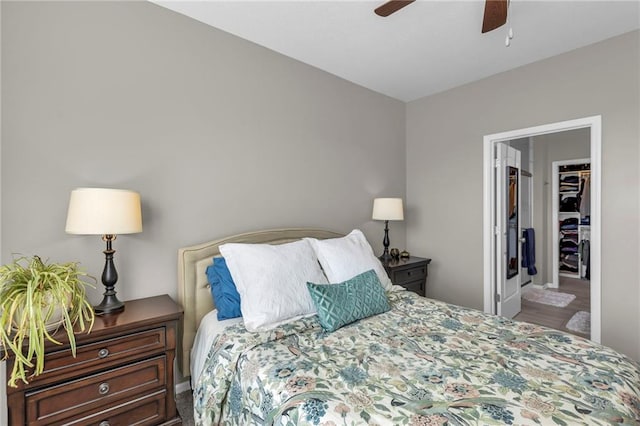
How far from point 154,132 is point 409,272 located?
8.61 feet

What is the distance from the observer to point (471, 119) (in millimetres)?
3488

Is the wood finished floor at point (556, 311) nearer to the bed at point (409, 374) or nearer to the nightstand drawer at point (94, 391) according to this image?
the bed at point (409, 374)

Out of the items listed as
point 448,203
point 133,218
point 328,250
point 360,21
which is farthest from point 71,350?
point 448,203

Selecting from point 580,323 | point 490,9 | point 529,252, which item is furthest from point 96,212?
point 529,252

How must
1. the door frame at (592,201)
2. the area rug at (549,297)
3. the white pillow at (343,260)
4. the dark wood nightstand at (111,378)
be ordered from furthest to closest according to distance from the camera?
the area rug at (549,297)
the door frame at (592,201)
the white pillow at (343,260)
the dark wood nightstand at (111,378)

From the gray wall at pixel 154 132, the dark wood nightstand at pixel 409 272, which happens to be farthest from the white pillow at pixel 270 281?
the dark wood nightstand at pixel 409 272

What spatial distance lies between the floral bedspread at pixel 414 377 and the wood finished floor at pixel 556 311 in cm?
246

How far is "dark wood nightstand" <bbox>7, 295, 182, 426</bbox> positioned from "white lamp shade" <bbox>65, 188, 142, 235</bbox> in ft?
1.55

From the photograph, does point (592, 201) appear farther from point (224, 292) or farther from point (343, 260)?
point (224, 292)

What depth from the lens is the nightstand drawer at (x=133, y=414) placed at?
1.55 meters

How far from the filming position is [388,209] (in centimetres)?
328

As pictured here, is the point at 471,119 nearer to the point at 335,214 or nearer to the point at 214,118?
the point at 335,214

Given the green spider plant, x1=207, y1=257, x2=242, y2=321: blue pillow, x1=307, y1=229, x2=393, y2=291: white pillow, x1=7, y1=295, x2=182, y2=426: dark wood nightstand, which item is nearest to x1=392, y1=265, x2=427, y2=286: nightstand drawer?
x1=307, y1=229, x2=393, y2=291: white pillow

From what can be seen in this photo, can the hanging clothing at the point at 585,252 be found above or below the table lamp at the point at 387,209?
below
